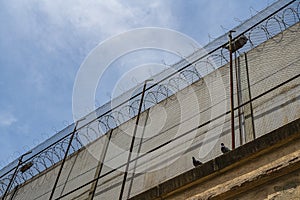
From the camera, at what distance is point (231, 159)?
3346mm

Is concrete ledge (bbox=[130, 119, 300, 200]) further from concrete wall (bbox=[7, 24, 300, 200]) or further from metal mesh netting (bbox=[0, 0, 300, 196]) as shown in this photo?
metal mesh netting (bbox=[0, 0, 300, 196])

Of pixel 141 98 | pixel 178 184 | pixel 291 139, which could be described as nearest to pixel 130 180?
pixel 141 98

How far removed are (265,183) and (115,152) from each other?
349 centimetres

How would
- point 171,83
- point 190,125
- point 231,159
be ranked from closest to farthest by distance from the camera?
point 231,159 → point 190,125 → point 171,83

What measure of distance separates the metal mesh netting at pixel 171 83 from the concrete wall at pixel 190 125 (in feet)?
0.31

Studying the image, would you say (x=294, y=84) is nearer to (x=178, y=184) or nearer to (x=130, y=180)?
(x=178, y=184)

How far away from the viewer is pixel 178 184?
367 centimetres

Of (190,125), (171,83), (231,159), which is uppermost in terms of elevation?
(171,83)

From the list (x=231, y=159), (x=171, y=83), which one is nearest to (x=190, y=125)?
(x=171, y=83)

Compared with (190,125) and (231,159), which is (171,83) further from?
(231,159)

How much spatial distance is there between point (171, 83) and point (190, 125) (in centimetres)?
91

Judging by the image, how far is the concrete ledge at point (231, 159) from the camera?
10.2 feet

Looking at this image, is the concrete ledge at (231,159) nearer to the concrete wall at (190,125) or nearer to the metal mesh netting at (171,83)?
the concrete wall at (190,125)

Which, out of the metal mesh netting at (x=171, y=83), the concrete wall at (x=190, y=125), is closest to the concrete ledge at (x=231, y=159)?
the concrete wall at (x=190, y=125)
